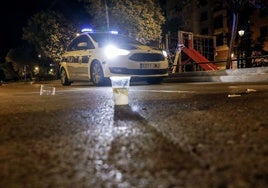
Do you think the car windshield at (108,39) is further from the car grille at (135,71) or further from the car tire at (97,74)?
the car grille at (135,71)

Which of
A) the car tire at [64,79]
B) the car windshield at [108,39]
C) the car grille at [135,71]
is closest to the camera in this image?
the car grille at [135,71]

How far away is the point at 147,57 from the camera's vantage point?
10648 millimetres

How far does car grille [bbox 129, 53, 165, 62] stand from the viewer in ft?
34.1

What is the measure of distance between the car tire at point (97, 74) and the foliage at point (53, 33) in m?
17.8

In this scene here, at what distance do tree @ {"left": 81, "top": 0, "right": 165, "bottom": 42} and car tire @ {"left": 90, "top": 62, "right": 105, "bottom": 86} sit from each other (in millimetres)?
12314

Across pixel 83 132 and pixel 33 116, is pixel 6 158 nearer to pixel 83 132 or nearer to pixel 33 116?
pixel 83 132

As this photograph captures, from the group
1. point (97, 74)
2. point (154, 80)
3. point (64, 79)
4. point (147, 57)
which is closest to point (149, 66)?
point (147, 57)

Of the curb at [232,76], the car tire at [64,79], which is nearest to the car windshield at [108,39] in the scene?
the car tire at [64,79]

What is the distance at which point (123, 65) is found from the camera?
10266mm

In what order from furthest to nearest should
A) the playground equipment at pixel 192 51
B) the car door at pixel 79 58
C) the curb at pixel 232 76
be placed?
1. the playground equipment at pixel 192 51
2. the curb at pixel 232 76
3. the car door at pixel 79 58

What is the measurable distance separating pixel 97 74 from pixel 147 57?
1490 mm

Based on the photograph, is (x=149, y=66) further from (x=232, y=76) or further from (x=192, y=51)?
(x=192, y=51)

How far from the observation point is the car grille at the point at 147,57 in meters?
10.4

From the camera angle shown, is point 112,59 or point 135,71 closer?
point 112,59
